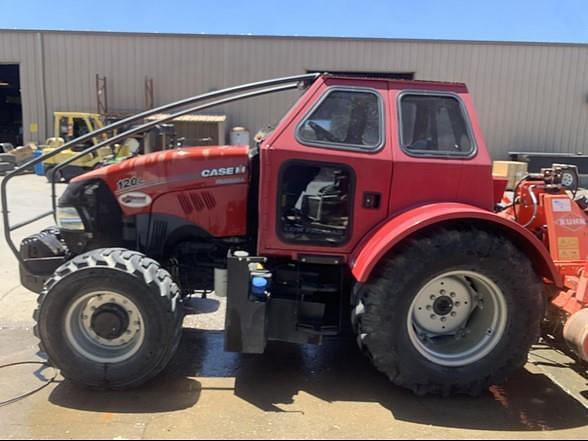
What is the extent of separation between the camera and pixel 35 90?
21438 mm

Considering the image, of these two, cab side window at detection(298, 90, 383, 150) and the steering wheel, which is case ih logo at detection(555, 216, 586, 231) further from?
the steering wheel

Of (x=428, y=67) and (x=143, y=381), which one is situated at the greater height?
(x=428, y=67)

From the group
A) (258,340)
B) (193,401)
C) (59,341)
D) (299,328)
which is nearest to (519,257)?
(299,328)

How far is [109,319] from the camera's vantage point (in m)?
3.52

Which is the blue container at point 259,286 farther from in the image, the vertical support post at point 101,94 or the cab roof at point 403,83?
the vertical support post at point 101,94

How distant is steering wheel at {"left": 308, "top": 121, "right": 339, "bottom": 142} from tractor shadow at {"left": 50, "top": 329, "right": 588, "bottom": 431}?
1.72m

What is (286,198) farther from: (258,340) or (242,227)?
(258,340)

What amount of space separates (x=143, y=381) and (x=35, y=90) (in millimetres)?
21120

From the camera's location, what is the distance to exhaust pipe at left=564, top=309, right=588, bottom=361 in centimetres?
339

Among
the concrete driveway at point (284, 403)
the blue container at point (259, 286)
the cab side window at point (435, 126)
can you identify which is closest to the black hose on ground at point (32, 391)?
the concrete driveway at point (284, 403)

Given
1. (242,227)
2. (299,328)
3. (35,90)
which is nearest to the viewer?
(299,328)

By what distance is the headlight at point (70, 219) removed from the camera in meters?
4.02

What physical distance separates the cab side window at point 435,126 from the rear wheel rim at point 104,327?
216 centimetres

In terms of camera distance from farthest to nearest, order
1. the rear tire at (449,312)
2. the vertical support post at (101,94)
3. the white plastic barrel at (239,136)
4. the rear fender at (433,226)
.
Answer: the vertical support post at (101,94) < the white plastic barrel at (239,136) < the rear tire at (449,312) < the rear fender at (433,226)
